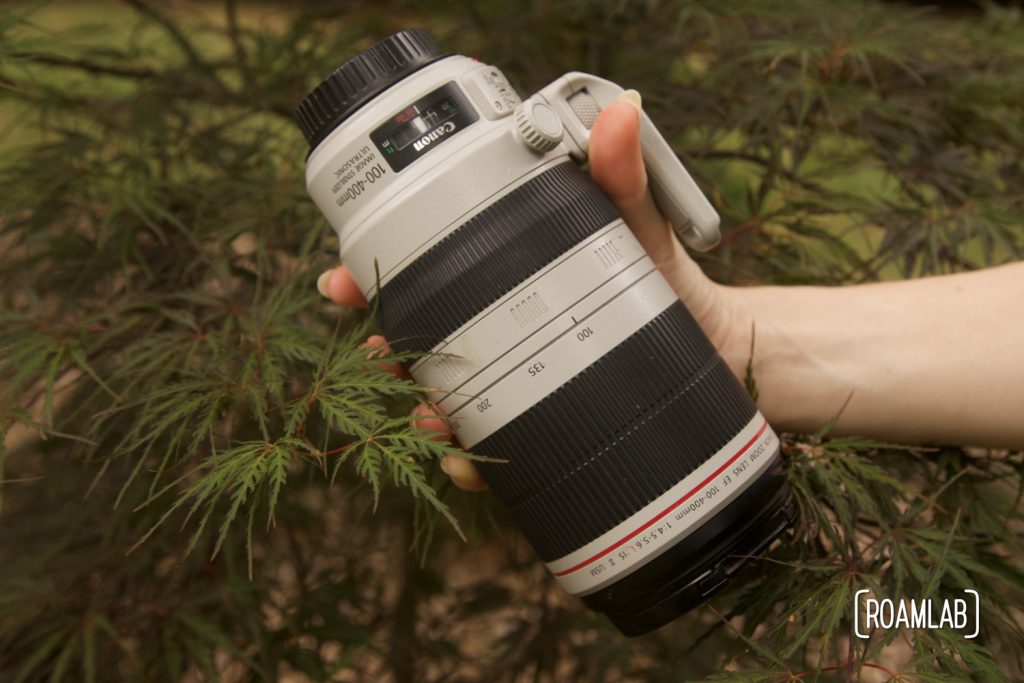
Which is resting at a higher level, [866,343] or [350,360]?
[350,360]

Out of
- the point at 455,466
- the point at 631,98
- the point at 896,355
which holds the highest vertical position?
the point at 631,98

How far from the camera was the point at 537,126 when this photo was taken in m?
0.46

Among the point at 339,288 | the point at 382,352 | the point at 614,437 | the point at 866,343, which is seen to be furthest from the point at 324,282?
the point at 866,343

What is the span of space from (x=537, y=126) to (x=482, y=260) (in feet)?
0.26

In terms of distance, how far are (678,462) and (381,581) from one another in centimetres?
38

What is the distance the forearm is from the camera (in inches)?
22.9

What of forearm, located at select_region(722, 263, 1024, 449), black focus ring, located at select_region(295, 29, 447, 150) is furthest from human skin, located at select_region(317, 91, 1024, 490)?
black focus ring, located at select_region(295, 29, 447, 150)

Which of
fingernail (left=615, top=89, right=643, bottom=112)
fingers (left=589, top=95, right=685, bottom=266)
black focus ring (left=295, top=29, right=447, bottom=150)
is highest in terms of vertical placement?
black focus ring (left=295, top=29, right=447, bottom=150)

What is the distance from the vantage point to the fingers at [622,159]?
1.64 feet

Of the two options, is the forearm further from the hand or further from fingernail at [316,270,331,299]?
fingernail at [316,270,331,299]

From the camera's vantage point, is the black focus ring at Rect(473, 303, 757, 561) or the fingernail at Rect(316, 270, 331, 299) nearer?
the black focus ring at Rect(473, 303, 757, 561)

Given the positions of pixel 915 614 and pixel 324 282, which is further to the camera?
pixel 324 282

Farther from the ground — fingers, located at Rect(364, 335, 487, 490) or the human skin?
fingers, located at Rect(364, 335, 487, 490)

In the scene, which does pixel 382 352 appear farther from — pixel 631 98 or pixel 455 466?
pixel 631 98
